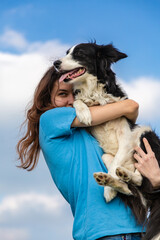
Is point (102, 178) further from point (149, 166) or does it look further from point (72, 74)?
point (72, 74)

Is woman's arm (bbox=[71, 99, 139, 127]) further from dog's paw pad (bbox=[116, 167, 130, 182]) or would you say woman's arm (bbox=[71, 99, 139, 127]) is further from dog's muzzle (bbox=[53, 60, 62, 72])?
dog's muzzle (bbox=[53, 60, 62, 72])

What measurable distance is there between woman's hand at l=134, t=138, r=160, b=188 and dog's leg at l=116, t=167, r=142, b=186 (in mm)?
44

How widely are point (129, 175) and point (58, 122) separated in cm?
67

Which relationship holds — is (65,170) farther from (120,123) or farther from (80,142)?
(120,123)

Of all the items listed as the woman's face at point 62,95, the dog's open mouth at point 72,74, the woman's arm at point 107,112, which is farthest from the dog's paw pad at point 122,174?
the dog's open mouth at point 72,74

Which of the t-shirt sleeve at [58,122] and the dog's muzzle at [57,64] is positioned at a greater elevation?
the dog's muzzle at [57,64]

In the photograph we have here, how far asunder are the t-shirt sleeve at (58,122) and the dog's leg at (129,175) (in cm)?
48

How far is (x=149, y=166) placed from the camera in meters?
2.43

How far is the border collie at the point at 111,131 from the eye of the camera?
7.54 ft

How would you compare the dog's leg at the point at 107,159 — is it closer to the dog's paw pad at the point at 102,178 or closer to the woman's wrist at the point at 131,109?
the dog's paw pad at the point at 102,178

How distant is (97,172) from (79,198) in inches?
9.4

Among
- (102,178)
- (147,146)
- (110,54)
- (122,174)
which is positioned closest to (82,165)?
(102,178)

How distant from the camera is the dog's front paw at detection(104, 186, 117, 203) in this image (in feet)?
7.29

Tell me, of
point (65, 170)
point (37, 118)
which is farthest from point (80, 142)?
point (37, 118)
